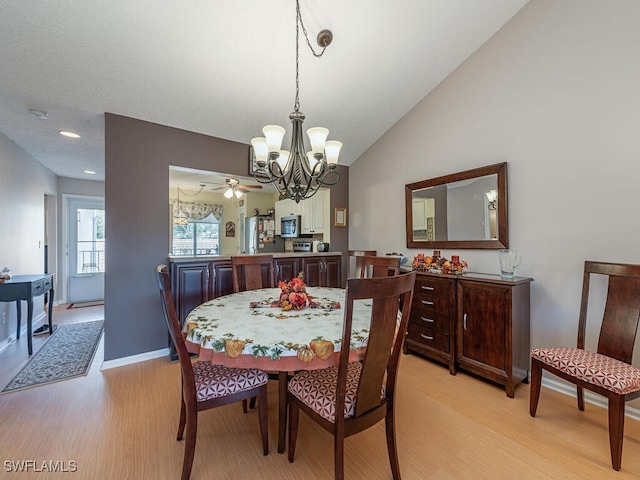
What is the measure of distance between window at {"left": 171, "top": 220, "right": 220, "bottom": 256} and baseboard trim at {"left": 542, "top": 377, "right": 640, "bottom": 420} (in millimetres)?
6673

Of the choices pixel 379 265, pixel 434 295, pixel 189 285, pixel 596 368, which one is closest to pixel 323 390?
pixel 379 265

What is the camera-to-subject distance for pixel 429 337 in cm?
285

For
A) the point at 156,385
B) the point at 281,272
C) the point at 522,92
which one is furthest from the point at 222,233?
the point at 522,92

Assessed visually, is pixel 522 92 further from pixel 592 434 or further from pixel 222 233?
pixel 222 233

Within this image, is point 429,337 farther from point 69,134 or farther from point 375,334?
point 69,134

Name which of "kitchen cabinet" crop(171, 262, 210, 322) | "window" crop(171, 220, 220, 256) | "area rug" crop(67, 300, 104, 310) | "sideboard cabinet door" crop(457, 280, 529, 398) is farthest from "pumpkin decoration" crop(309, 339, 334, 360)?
"window" crop(171, 220, 220, 256)

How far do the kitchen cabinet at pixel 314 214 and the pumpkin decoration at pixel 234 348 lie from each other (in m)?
3.25

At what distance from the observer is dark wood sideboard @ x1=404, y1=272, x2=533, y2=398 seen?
2.28 m

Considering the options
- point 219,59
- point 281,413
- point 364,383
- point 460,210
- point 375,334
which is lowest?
point 281,413

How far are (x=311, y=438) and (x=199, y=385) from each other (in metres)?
0.82

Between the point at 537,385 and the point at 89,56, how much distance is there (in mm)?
4171

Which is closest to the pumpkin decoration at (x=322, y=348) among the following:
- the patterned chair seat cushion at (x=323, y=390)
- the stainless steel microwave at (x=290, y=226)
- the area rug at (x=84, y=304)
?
the patterned chair seat cushion at (x=323, y=390)

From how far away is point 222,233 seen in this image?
718 centimetres

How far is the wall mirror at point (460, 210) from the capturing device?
2.69 meters
